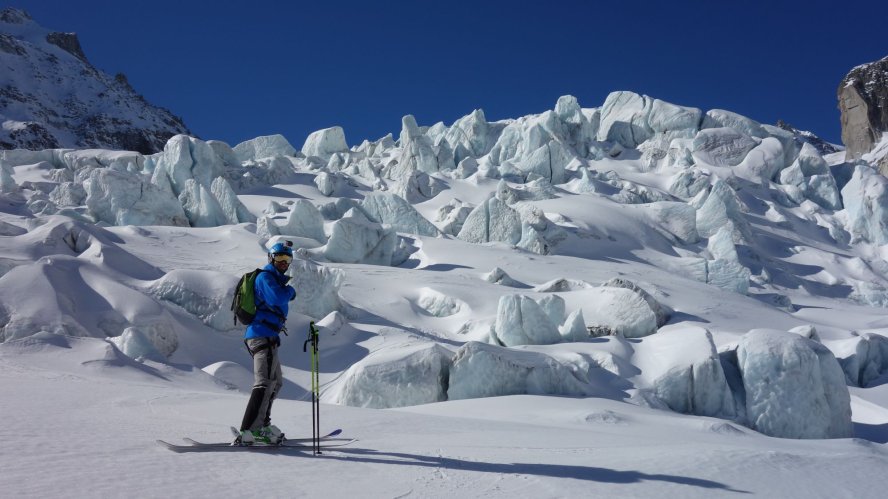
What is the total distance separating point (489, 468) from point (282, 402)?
13.4 ft

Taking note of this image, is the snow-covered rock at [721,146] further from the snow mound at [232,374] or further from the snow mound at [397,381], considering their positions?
the snow mound at [232,374]

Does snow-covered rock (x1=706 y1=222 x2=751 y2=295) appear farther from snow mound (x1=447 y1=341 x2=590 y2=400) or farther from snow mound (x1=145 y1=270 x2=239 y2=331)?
snow mound (x1=145 y1=270 x2=239 y2=331)

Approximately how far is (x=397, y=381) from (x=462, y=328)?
691cm

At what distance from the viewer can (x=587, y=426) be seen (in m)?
8.00

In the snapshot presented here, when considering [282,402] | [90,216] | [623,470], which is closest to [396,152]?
[90,216]

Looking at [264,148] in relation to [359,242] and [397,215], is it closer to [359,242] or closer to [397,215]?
[397,215]

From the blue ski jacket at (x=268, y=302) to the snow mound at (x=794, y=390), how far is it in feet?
31.7

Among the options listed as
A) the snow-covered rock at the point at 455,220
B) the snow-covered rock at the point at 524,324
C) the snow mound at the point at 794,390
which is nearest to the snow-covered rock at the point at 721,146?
the snow-covered rock at the point at 455,220

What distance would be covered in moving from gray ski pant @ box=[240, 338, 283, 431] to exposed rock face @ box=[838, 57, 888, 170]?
65.8 meters

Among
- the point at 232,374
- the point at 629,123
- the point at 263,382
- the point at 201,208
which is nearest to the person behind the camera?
the point at 263,382

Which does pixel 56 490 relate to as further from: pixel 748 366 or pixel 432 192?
pixel 432 192

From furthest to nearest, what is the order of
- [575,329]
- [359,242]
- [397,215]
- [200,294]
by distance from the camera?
[397,215]
[359,242]
[575,329]
[200,294]

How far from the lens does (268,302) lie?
5.17 metres

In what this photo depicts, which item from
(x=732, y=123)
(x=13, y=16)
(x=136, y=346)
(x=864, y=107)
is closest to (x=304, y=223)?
(x=136, y=346)
